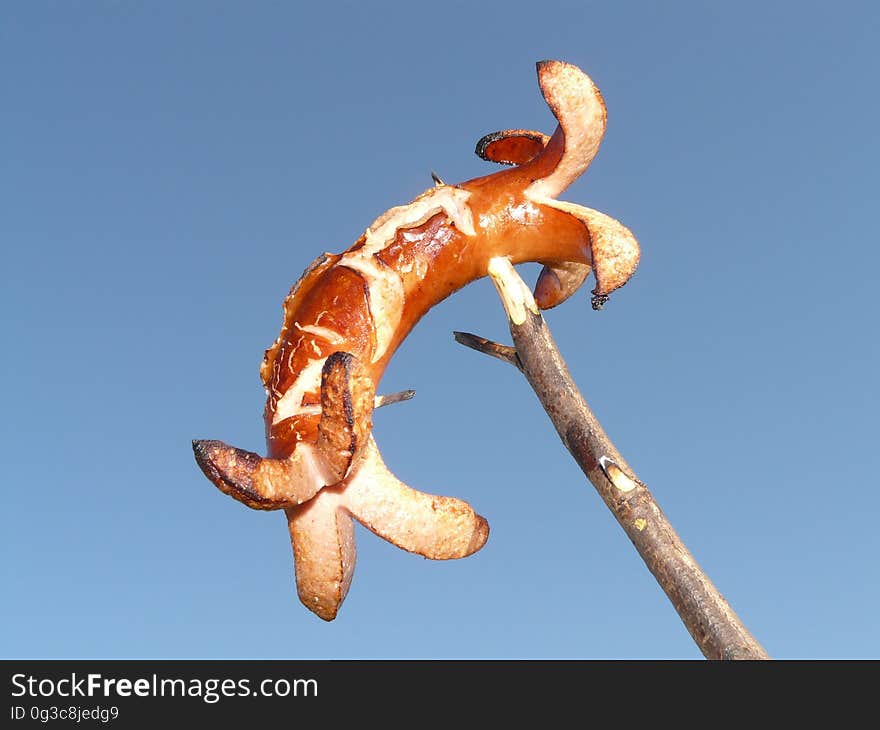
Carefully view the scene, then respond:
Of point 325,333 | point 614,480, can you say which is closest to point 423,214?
point 325,333

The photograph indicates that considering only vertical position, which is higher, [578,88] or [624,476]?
[578,88]

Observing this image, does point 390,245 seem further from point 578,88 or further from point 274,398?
point 578,88

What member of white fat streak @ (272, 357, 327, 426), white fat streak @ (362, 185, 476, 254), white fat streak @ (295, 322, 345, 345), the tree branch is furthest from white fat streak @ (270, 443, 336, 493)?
the tree branch

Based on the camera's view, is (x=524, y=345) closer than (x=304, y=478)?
No

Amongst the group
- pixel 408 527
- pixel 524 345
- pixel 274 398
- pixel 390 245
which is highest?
pixel 390 245

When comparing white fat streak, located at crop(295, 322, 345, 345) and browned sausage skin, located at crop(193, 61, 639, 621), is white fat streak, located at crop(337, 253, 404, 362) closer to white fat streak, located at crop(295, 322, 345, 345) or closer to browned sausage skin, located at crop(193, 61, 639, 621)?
browned sausage skin, located at crop(193, 61, 639, 621)
